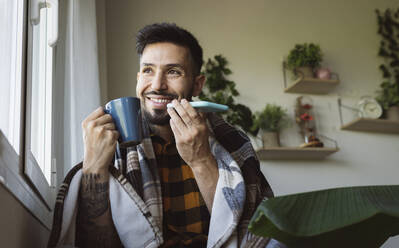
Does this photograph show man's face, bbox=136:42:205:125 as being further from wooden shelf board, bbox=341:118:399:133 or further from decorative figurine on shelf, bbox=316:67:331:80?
wooden shelf board, bbox=341:118:399:133

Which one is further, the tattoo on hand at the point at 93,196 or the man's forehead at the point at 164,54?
the man's forehead at the point at 164,54

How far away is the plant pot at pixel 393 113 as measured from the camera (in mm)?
2816

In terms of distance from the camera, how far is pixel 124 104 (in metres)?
0.92

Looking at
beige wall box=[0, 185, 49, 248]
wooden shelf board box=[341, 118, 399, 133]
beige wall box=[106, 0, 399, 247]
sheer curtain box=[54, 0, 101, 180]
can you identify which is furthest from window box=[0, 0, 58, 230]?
wooden shelf board box=[341, 118, 399, 133]

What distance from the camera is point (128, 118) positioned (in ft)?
3.02

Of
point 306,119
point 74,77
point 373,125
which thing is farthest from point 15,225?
point 373,125

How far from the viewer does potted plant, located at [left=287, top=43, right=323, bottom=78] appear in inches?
108

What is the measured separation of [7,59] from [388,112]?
266 centimetres

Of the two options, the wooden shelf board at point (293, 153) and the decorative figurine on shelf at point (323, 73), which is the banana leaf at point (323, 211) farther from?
the decorative figurine on shelf at point (323, 73)

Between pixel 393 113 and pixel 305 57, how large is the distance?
75cm

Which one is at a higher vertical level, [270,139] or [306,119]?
[306,119]

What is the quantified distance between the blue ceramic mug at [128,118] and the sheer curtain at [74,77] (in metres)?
0.55

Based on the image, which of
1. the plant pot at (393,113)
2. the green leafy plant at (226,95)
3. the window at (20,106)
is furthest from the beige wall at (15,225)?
the plant pot at (393,113)

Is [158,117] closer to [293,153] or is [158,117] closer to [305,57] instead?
[293,153]
